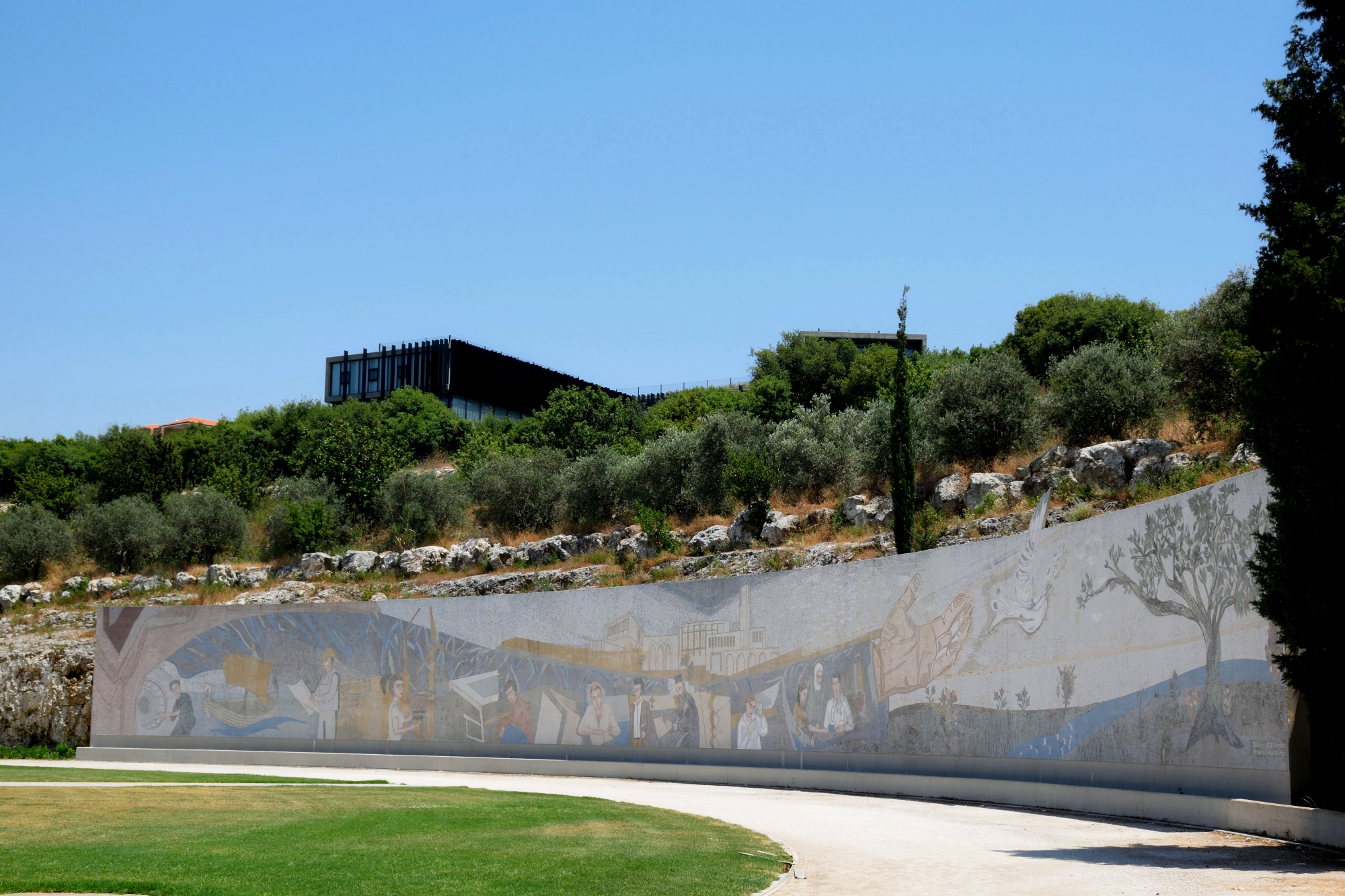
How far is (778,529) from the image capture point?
131 feet

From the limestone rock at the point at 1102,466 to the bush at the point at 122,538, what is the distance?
4202 cm

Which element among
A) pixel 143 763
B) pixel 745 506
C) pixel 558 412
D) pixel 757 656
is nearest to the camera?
pixel 757 656

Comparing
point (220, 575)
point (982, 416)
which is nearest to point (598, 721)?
point (982, 416)

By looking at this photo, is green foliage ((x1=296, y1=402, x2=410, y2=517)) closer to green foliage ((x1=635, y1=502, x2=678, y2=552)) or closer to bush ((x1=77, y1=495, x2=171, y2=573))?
bush ((x1=77, y1=495, x2=171, y2=573))

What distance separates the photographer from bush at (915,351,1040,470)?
3897 centimetres

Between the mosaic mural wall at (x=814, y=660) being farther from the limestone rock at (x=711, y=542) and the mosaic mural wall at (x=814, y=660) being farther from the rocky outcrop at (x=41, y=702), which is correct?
the limestone rock at (x=711, y=542)

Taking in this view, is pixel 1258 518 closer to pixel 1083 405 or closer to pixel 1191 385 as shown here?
pixel 1191 385

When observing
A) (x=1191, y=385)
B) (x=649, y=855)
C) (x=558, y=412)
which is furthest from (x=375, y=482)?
(x=649, y=855)

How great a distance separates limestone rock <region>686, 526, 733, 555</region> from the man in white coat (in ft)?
43.7

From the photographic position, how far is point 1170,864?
44.2ft

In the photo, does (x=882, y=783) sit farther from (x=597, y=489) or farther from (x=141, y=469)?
(x=141, y=469)

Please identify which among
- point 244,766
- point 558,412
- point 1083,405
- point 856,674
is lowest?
point 244,766

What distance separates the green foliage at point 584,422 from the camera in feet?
224

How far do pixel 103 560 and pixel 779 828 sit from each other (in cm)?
4637
